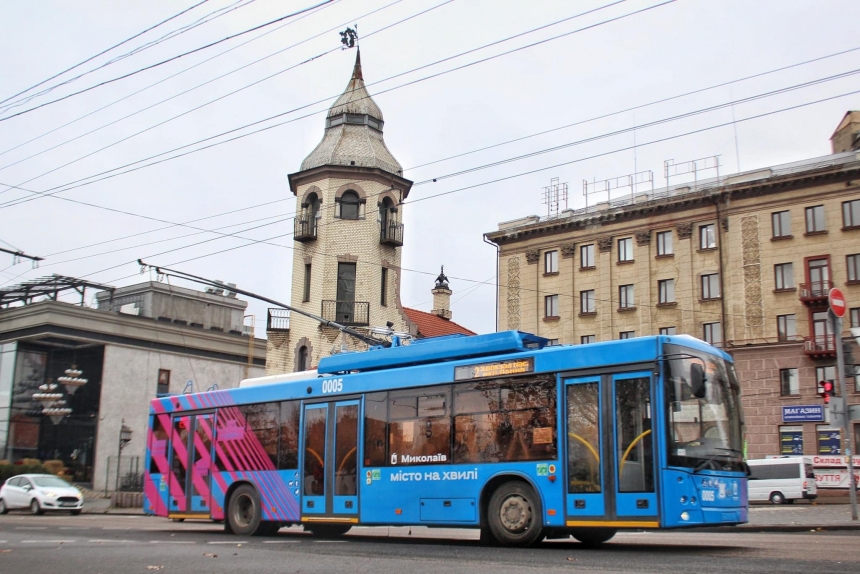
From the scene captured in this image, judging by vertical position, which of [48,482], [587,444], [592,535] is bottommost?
[592,535]

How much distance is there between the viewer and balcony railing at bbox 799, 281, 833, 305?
135ft

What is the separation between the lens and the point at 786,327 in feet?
138

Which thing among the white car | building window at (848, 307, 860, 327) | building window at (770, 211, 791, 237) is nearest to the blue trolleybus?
the white car

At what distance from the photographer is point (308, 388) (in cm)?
1747

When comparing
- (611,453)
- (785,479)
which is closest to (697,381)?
(611,453)

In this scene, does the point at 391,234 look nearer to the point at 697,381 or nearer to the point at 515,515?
the point at 515,515

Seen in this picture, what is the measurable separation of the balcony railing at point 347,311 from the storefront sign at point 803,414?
1953 cm

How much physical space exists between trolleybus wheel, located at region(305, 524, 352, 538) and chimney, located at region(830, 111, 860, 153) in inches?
1460

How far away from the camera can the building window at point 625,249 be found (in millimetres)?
47156

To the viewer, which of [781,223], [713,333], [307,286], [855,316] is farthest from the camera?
[713,333]

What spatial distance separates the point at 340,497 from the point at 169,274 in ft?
25.6

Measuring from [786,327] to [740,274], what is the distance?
3.27 meters

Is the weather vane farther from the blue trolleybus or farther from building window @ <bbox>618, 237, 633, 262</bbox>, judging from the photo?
building window @ <bbox>618, 237, 633, 262</bbox>

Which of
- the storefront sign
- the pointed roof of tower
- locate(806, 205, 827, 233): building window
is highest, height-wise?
the pointed roof of tower
